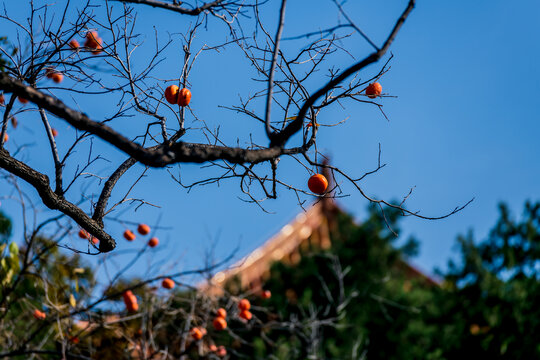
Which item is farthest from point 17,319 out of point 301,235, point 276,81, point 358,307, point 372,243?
point 301,235

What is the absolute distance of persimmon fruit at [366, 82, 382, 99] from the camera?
2906mm

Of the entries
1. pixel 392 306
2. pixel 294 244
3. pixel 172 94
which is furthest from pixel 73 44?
pixel 294 244

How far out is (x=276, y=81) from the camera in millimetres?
Result: 2973

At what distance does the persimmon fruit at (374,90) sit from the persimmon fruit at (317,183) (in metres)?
0.62

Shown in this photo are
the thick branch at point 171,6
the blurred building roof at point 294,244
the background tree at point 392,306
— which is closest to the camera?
the thick branch at point 171,6

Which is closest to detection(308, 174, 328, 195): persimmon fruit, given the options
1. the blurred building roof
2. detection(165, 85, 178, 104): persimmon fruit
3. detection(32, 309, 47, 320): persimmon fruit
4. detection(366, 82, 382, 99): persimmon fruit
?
detection(366, 82, 382, 99): persimmon fruit

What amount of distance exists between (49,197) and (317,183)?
137 centimetres

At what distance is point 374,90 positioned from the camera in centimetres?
291

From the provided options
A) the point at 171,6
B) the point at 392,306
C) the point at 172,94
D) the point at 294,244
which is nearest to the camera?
the point at 171,6

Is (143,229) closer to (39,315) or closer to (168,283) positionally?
(168,283)

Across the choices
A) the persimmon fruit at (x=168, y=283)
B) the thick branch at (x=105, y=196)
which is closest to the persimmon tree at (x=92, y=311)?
the persimmon fruit at (x=168, y=283)

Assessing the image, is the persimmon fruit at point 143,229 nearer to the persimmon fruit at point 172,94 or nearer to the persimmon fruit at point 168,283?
the persimmon fruit at point 168,283

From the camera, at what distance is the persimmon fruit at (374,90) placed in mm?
2906

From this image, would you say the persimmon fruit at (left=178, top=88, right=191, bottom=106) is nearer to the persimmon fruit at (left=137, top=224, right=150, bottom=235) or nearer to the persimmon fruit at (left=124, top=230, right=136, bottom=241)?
the persimmon fruit at (left=137, top=224, right=150, bottom=235)
